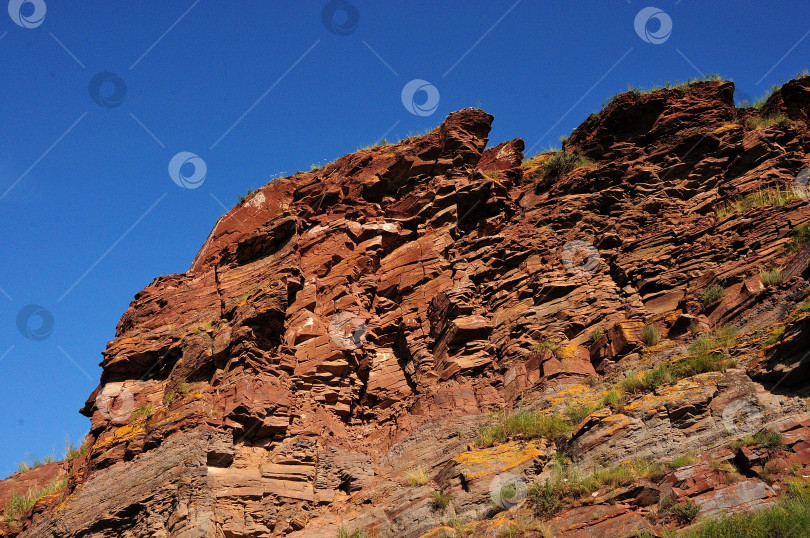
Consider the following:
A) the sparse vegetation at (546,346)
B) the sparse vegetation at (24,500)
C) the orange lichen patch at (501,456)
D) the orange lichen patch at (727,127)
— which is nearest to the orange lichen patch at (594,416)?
the orange lichen patch at (501,456)

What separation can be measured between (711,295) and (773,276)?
4.61 feet

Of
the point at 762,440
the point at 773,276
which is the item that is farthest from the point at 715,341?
the point at 762,440

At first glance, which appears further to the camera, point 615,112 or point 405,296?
point 615,112

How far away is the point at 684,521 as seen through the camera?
417 inches

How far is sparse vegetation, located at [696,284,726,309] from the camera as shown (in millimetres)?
15955

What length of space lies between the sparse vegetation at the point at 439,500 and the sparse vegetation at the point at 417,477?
0.91 meters

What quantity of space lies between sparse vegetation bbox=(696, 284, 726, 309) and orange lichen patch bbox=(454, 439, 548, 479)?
17.3 ft

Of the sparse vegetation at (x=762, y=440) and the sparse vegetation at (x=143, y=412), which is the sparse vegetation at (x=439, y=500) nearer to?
the sparse vegetation at (x=762, y=440)

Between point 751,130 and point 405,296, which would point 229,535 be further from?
point 751,130

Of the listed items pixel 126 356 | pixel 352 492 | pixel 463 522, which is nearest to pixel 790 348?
pixel 463 522

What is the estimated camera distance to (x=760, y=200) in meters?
18.2

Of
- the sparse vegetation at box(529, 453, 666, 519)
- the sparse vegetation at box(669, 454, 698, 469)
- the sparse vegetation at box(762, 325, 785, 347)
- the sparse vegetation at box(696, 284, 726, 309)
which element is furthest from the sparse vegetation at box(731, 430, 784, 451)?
the sparse vegetation at box(696, 284, 726, 309)

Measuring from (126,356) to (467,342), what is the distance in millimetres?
10104

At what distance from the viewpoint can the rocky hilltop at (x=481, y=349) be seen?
12633mm
